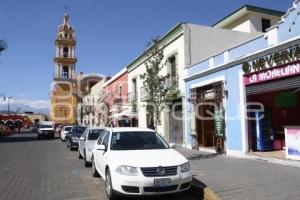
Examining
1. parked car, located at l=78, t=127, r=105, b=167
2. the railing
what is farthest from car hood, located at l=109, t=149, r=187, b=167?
the railing

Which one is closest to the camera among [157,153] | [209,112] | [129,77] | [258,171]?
[157,153]

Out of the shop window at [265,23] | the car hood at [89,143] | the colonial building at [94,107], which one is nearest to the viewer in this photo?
the car hood at [89,143]

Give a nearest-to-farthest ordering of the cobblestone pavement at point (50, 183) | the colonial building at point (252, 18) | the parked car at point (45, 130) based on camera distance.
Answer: the cobblestone pavement at point (50, 183), the colonial building at point (252, 18), the parked car at point (45, 130)

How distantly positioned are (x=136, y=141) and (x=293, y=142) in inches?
225

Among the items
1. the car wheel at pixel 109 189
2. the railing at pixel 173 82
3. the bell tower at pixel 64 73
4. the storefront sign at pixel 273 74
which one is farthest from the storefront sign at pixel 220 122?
the bell tower at pixel 64 73

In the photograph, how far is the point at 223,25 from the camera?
2573cm

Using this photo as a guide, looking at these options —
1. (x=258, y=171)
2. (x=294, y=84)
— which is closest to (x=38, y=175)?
(x=258, y=171)

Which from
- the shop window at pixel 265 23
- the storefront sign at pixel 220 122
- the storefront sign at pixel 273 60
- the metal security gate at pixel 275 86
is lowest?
the storefront sign at pixel 220 122

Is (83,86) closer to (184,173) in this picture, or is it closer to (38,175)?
(38,175)

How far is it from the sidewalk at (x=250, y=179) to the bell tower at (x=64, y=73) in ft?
180

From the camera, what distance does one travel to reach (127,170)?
7191 millimetres

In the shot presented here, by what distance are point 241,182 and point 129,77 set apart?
80.9ft

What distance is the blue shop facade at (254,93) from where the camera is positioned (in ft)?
39.2

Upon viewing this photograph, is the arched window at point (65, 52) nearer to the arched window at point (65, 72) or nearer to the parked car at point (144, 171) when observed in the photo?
the arched window at point (65, 72)
